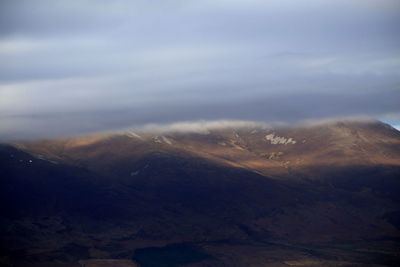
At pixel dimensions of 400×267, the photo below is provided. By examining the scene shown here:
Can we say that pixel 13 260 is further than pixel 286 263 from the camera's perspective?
No

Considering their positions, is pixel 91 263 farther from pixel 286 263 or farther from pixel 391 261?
pixel 391 261

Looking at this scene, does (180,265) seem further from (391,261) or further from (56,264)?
(391,261)

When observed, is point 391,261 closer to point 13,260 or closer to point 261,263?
point 261,263

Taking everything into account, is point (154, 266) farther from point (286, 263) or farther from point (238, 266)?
point (286, 263)

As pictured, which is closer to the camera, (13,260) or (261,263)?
(13,260)

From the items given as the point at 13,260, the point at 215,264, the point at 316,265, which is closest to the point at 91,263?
the point at 13,260

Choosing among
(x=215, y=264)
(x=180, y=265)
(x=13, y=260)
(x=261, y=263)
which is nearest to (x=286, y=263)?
(x=261, y=263)

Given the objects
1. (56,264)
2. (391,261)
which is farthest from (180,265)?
(391,261)
